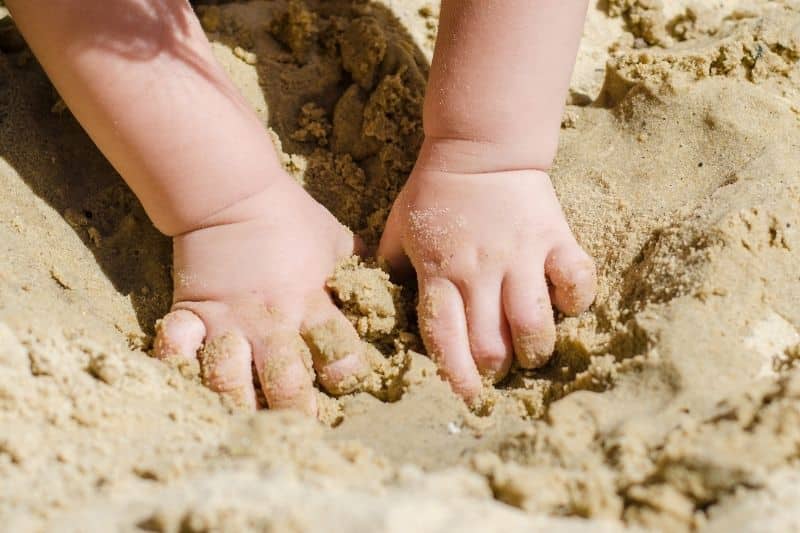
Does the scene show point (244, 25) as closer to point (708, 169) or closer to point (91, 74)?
point (91, 74)

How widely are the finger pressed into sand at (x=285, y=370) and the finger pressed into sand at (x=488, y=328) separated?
0.93 feet

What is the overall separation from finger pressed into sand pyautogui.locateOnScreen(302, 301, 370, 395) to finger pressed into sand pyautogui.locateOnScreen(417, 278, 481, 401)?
120 mm

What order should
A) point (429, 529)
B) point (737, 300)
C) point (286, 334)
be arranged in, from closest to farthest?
point (429, 529) → point (737, 300) → point (286, 334)

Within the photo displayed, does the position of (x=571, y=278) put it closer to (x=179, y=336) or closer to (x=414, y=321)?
(x=414, y=321)

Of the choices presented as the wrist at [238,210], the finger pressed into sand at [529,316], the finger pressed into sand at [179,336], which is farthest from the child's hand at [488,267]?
the finger pressed into sand at [179,336]

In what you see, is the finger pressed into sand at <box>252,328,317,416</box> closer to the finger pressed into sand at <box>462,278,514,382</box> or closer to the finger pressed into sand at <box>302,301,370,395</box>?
the finger pressed into sand at <box>302,301,370,395</box>

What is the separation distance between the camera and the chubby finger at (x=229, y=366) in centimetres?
121

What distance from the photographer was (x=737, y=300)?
3.59ft

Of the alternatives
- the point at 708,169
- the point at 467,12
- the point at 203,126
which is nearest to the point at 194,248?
the point at 203,126

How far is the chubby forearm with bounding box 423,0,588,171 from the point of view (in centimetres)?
133

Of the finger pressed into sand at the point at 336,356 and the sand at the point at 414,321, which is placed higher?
the sand at the point at 414,321

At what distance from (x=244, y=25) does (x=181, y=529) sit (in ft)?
4.53

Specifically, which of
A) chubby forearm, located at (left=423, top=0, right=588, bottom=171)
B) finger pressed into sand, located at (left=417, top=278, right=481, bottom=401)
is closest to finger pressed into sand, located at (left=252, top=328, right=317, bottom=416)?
finger pressed into sand, located at (left=417, top=278, right=481, bottom=401)

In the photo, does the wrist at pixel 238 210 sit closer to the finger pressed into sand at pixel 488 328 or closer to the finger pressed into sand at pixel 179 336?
the finger pressed into sand at pixel 179 336
